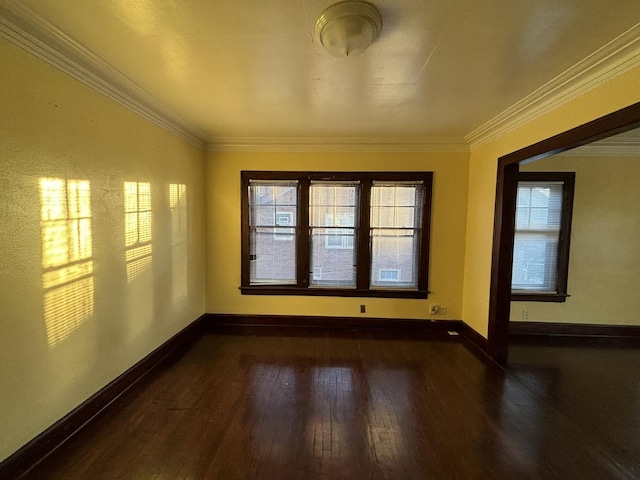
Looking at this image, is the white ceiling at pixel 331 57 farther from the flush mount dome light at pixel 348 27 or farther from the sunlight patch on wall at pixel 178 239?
the sunlight patch on wall at pixel 178 239

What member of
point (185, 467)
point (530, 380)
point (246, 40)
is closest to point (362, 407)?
point (185, 467)

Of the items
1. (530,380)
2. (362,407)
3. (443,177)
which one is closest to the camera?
(362,407)

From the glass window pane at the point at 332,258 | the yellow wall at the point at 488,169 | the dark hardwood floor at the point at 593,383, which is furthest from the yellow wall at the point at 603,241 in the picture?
the glass window pane at the point at 332,258

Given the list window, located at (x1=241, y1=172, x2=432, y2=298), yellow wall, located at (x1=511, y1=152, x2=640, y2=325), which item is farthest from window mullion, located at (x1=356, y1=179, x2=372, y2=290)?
yellow wall, located at (x1=511, y1=152, x2=640, y2=325)

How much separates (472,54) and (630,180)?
3549mm

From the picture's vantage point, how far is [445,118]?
303cm

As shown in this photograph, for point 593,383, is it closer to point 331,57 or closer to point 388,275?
point 388,275

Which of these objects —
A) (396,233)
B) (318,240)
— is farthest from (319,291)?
(396,233)

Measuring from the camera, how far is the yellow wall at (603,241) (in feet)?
12.0

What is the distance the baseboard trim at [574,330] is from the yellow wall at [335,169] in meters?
0.82

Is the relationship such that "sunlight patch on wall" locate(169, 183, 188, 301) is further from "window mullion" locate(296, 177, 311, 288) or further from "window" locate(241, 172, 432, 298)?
"window mullion" locate(296, 177, 311, 288)

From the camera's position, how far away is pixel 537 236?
3801mm

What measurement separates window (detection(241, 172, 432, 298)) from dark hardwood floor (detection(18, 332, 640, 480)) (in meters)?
1.15

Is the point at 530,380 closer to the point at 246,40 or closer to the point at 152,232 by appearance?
the point at 246,40
